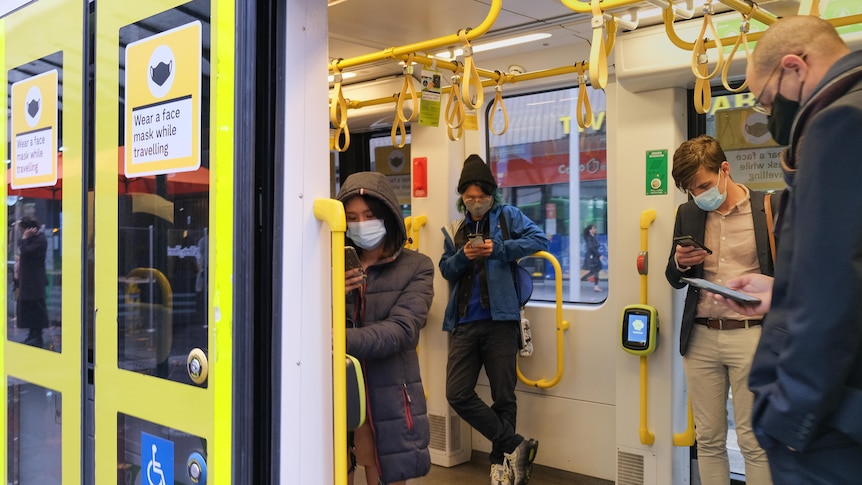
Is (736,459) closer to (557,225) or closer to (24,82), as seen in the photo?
(557,225)

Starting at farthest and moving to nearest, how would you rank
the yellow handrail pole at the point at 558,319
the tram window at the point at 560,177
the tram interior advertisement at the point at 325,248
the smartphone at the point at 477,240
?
the tram window at the point at 560,177 < the yellow handrail pole at the point at 558,319 < the smartphone at the point at 477,240 < the tram interior advertisement at the point at 325,248

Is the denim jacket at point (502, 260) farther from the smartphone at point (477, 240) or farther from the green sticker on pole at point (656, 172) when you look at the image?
the green sticker on pole at point (656, 172)

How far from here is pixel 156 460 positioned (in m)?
1.95

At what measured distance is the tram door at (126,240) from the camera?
5.90 ft

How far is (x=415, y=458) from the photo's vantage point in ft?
9.24

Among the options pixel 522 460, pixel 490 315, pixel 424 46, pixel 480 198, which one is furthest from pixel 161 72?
pixel 522 460

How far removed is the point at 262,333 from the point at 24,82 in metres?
1.38

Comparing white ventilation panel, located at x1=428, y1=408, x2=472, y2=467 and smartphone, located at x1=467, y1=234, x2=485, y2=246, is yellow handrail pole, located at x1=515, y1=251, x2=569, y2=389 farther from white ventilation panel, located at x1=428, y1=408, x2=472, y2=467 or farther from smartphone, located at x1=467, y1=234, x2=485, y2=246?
white ventilation panel, located at x1=428, y1=408, x2=472, y2=467

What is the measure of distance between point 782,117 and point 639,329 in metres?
2.55

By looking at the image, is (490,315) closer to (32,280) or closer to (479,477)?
(479,477)

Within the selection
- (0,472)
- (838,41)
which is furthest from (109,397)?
(838,41)

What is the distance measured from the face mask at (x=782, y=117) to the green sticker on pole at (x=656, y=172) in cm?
241

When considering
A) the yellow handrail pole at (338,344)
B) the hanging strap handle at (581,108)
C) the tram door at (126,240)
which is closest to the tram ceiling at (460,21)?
the hanging strap handle at (581,108)

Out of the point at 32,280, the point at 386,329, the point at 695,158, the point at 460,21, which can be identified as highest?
the point at 460,21
